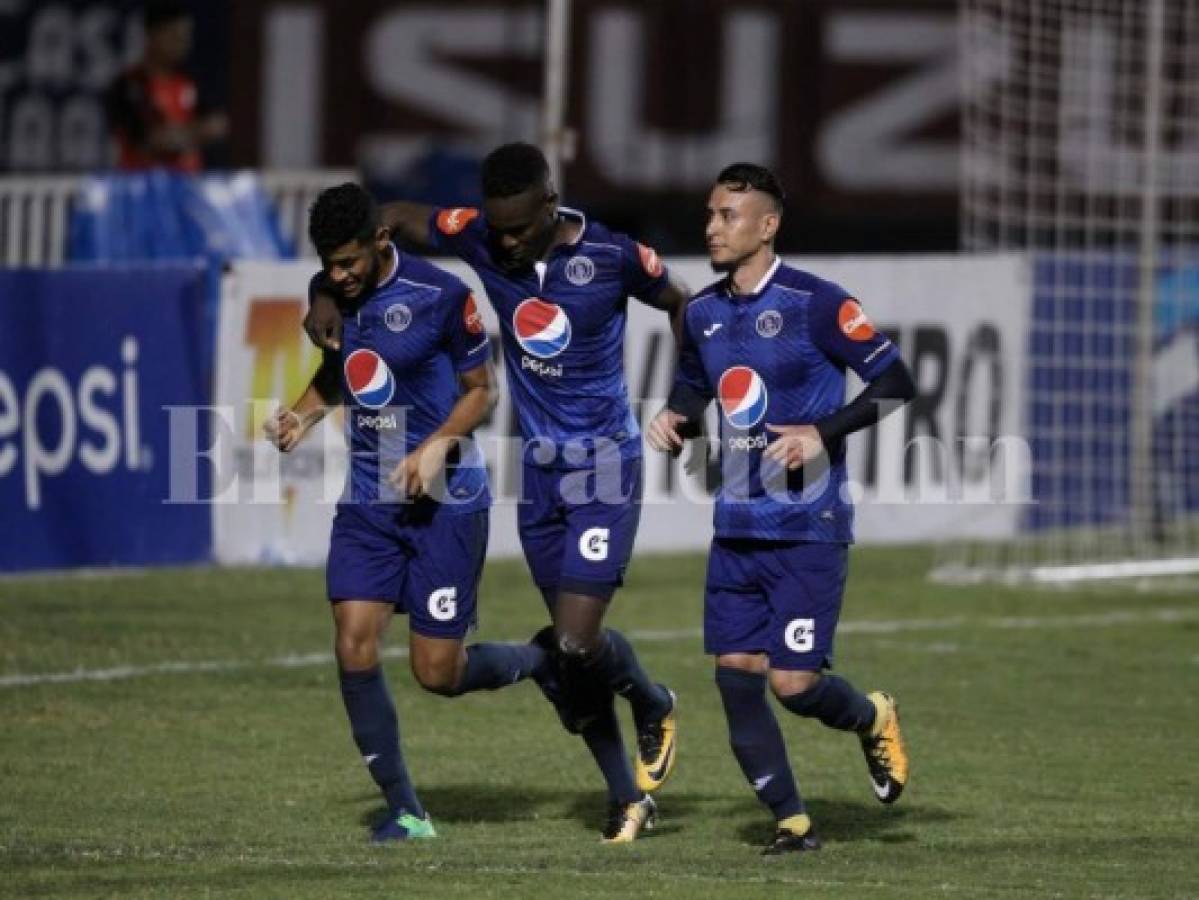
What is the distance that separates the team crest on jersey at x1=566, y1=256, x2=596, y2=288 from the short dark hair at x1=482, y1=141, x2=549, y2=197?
304 mm

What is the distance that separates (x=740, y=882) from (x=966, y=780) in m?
2.45

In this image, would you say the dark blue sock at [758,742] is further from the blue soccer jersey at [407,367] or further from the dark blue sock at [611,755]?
the blue soccer jersey at [407,367]

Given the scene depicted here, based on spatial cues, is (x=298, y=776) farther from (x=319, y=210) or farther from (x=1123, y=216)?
(x=1123, y=216)

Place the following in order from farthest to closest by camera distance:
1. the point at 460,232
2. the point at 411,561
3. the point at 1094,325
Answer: the point at 1094,325 < the point at 460,232 < the point at 411,561

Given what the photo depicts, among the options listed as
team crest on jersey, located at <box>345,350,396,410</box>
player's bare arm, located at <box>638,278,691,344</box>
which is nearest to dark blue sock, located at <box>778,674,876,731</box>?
player's bare arm, located at <box>638,278,691,344</box>

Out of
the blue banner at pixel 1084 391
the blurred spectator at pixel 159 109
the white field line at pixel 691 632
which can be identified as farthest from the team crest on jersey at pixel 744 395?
the blurred spectator at pixel 159 109

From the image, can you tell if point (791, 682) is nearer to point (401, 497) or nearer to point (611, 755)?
point (611, 755)

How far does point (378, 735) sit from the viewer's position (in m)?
9.20

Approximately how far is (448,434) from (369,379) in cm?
36

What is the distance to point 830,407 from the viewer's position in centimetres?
895

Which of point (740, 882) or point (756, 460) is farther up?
point (756, 460)

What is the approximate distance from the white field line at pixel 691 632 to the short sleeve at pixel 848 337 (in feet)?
16.4

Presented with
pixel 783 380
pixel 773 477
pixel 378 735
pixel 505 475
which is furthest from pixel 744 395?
pixel 505 475

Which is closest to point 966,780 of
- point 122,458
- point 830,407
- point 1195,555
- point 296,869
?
point 830,407
